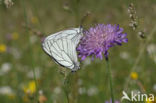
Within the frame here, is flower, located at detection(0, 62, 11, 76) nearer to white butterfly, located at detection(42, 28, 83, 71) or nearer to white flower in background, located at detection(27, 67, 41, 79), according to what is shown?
white flower in background, located at detection(27, 67, 41, 79)

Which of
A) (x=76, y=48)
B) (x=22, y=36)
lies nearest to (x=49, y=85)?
(x=76, y=48)

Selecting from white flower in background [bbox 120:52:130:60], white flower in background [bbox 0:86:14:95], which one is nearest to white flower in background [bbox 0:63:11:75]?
white flower in background [bbox 0:86:14:95]

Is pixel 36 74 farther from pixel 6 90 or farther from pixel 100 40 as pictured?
pixel 100 40

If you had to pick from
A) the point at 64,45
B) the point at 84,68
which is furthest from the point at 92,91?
the point at 64,45

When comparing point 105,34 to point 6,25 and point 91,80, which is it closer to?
point 91,80

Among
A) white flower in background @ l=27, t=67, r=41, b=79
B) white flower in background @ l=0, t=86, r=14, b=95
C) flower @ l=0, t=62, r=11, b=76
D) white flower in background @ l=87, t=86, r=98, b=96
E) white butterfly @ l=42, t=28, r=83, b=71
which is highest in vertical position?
white butterfly @ l=42, t=28, r=83, b=71

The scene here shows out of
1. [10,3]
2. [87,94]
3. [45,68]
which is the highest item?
[10,3]
